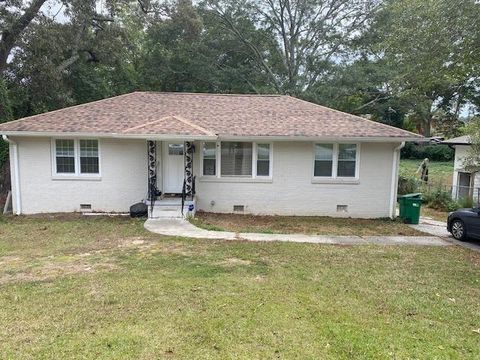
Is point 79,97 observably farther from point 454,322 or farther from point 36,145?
point 454,322

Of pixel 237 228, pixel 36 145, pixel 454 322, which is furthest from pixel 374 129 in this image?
pixel 36 145

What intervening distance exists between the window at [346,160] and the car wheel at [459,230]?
365cm

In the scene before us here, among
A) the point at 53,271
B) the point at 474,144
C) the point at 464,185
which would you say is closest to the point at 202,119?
the point at 53,271

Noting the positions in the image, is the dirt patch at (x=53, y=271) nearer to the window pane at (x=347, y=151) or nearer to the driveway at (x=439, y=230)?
the driveway at (x=439, y=230)

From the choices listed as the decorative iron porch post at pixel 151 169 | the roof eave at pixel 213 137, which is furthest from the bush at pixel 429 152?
the decorative iron porch post at pixel 151 169

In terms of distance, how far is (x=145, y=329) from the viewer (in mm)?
4332

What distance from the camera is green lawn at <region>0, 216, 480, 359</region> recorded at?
400cm

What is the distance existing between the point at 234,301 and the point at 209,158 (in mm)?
8225

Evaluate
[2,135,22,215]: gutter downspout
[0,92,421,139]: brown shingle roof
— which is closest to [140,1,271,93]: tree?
[0,92,421,139]: brown shingle roof

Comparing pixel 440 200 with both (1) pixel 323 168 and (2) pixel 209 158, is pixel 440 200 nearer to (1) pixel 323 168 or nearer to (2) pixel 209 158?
(1) pixel 323 168

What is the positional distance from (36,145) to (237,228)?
24.7 feet

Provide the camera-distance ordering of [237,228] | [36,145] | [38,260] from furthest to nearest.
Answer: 1. [36,145]
2. [237,228]
3. [38,260]

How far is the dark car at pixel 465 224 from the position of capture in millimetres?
9633

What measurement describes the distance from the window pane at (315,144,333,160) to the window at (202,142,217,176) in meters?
3.63
